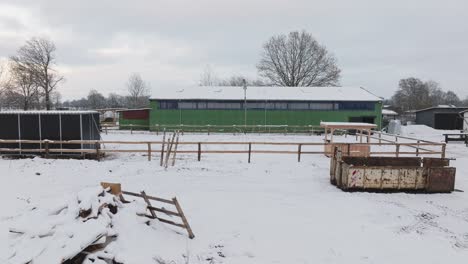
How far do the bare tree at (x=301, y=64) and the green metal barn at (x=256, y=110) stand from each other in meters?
20.4

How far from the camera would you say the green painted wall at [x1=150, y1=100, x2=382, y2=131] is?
36.1 m

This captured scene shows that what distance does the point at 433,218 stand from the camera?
874 centimetres

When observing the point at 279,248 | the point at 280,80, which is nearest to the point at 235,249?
the point at 279,248

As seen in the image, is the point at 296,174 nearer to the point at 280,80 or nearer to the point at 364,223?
the point at 364,223

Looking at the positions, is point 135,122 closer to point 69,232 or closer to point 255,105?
point 255,105

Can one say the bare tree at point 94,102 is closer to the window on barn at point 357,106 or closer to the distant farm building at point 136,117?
the distant farm building at point 136,117

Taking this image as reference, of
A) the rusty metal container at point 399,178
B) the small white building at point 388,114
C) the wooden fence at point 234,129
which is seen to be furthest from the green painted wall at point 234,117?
the small white building at point 388,114

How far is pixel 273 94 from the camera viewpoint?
38719mm

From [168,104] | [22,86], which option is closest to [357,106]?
[168,104]

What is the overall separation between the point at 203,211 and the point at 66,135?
36.3ft

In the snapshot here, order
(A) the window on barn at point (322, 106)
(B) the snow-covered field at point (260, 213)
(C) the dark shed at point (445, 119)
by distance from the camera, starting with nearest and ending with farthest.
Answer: (B) the snow-covered field at point (260, 213) < (A) the window on barn at point (322, 106) < (C) the dark shed at point (445, 119)

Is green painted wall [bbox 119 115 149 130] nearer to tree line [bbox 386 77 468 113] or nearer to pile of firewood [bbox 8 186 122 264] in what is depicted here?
pile of firewood [bbox 8 186 122 264]

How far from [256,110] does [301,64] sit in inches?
976

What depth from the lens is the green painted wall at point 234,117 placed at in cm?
3612
